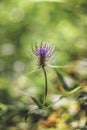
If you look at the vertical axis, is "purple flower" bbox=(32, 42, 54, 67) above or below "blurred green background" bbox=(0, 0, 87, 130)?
below

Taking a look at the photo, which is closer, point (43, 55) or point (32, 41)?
point (43, 55)

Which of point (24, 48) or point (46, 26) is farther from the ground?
point (46, 26)

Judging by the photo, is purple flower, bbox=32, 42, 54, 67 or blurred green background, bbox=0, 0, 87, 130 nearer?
purple flower, bbox=32, 42, 54, 67

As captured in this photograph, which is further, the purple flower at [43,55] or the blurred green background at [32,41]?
the blurred green background at [32,41]

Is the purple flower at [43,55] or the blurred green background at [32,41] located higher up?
the blurred green background at [32,41]

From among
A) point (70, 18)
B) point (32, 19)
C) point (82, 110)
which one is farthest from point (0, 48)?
point (82, 110)

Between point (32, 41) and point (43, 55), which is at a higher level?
point (32, 41)

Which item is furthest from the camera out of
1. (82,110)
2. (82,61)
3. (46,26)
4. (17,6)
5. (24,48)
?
(17,6)

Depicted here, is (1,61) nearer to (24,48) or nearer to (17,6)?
(24,48)
